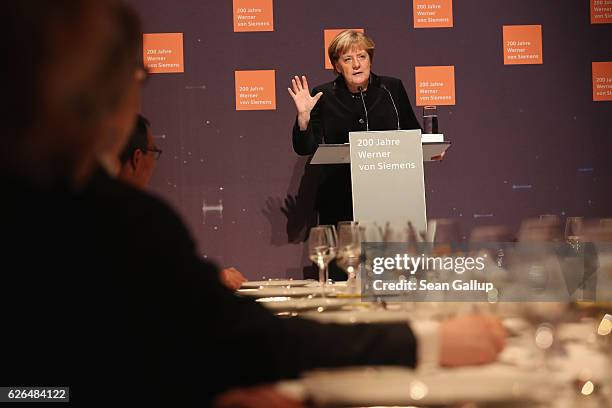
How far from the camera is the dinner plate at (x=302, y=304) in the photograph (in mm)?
2133

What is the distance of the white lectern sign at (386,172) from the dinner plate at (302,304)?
4.11 ft

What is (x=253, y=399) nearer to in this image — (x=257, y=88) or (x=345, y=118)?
(x=345, y=118)

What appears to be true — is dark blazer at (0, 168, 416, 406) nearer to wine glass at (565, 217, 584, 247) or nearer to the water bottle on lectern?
wine glass at (565, 217, 584, 247)

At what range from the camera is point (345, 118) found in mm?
4617

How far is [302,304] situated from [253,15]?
12.4 feet

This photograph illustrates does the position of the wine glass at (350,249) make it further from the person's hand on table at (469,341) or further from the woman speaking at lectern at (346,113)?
the woman speaking at lectern at (346,113)

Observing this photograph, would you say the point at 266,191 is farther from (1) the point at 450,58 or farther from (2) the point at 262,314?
(2) the point at 262,314

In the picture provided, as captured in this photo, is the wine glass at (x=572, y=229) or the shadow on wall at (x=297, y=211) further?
the shadow on wall at (x=297, y=211)

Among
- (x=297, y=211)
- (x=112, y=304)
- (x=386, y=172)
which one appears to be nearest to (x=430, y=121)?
(x=386, y=172)

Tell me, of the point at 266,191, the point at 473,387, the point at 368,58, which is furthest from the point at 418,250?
the point at 266,191

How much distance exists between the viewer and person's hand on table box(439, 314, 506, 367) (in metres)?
1.17
